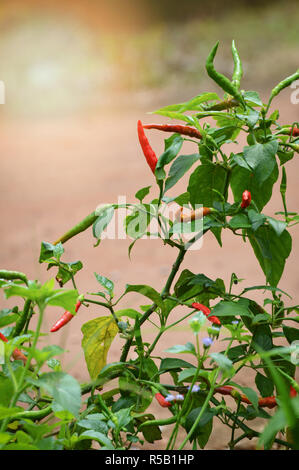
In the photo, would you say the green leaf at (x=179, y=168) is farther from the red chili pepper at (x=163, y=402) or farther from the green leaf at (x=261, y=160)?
the red chili pepper at (x=163, y=402)

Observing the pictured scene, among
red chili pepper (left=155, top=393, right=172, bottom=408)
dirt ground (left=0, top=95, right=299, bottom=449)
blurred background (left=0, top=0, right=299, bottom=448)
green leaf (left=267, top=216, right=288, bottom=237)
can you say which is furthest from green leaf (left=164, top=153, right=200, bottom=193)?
blurred background (left=0, top=0, right=299, bottom=448)

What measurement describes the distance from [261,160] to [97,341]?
0.29 metres

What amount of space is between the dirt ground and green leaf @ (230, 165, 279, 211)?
82 centimetres

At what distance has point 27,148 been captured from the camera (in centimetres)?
257

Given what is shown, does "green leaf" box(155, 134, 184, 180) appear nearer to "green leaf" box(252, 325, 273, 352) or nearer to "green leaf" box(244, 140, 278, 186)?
"green leaf" box(244, 140, 278, 186)

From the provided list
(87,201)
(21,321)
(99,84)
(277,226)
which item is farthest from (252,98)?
(99,84)

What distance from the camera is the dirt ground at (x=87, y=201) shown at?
179 cm

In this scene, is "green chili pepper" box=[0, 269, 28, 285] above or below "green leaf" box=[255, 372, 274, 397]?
above

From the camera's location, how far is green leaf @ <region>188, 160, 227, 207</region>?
635mm

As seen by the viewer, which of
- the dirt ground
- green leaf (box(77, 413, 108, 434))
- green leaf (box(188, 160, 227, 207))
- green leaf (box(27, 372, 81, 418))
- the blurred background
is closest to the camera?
green leaf (box(27, 372, 81, 418))

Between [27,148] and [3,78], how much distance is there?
635 mm

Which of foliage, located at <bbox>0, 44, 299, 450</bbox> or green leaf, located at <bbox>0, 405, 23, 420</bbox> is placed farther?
foliage, located at <bbox>0, 44, 299, 450</bbox>

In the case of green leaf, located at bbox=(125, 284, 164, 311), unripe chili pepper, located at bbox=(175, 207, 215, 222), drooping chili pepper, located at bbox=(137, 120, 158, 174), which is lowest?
green leaf, located at bbox=(125, 284, 164, 311)
